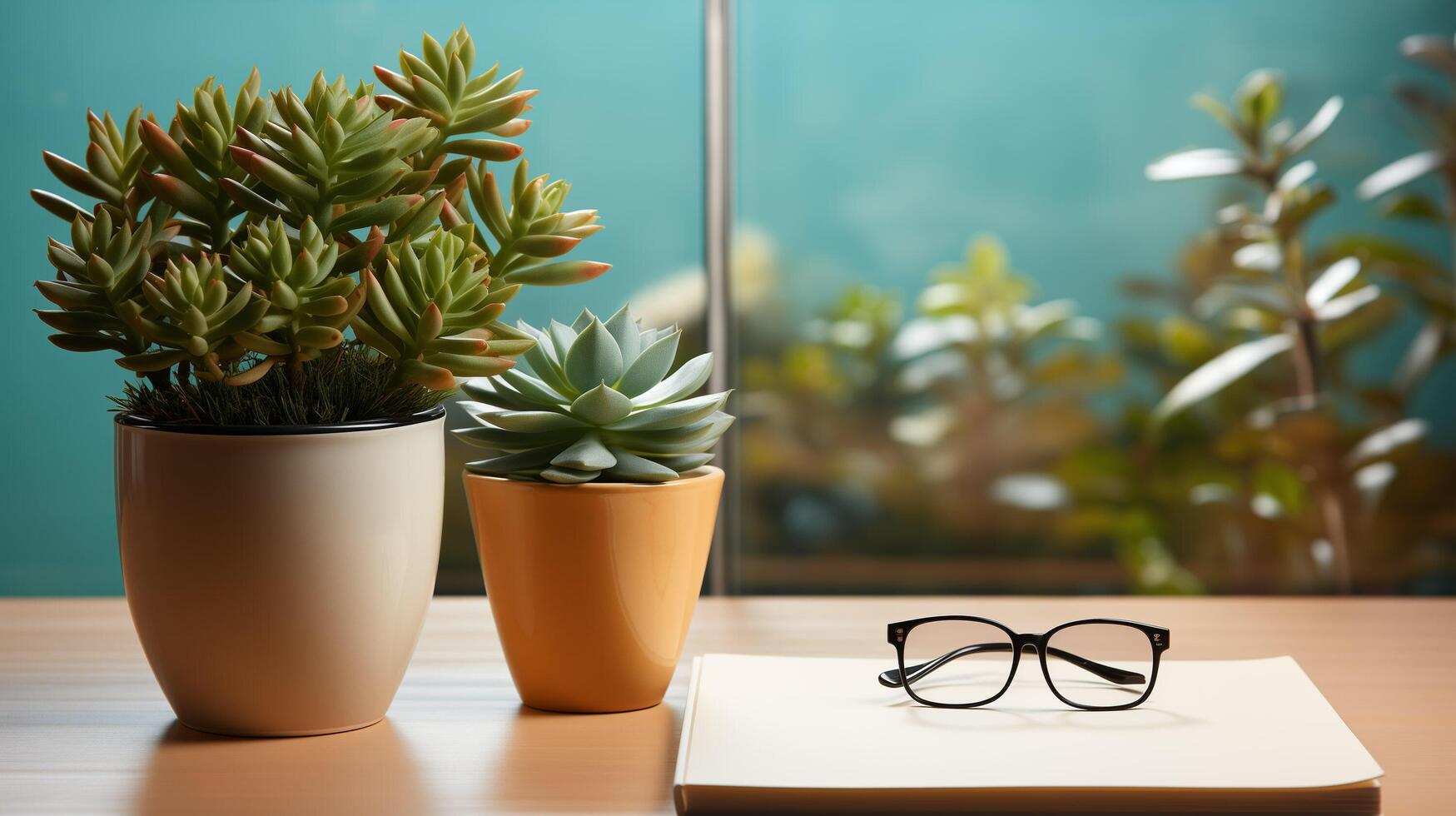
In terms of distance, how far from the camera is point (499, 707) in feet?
1.81

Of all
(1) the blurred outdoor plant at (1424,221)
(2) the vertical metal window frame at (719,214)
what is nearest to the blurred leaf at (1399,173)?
(1) the blurred outdoor plant at (1424,221)

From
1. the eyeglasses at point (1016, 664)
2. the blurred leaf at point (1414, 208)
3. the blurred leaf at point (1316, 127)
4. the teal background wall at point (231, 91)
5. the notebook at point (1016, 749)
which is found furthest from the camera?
the blurred leaf at point (1414, 208)

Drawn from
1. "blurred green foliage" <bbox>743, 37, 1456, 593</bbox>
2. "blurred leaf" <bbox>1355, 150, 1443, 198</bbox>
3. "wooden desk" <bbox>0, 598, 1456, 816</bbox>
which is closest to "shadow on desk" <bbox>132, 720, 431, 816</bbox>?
"wooden desk" <bbox>0, 598, 1456, 816</bbox>

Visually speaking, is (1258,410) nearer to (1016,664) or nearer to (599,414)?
(1016,664)

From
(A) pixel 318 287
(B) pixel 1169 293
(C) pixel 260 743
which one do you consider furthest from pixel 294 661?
(B) pixel 1169 293

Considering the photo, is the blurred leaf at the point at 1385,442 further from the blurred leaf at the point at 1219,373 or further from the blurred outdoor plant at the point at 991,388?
the blurred outdoor plant at the point at 991,388

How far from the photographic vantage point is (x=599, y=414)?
51cm

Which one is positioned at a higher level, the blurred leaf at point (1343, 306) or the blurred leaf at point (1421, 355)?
the blurred leaf at point (1343, 306)

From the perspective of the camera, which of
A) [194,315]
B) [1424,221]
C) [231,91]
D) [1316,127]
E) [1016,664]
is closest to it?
[194,315]

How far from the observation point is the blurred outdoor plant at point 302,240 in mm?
447

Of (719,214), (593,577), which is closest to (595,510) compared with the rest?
(593,577)

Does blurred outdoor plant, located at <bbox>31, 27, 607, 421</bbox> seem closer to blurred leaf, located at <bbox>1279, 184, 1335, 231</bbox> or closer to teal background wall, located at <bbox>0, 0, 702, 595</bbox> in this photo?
teal background wall, located at <bbox>0, 0, 702, 595</bbox>

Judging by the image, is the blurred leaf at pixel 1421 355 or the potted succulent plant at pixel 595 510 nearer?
the potted succulent plant at pixel 595 510

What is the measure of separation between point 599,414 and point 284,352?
129 millimetres
